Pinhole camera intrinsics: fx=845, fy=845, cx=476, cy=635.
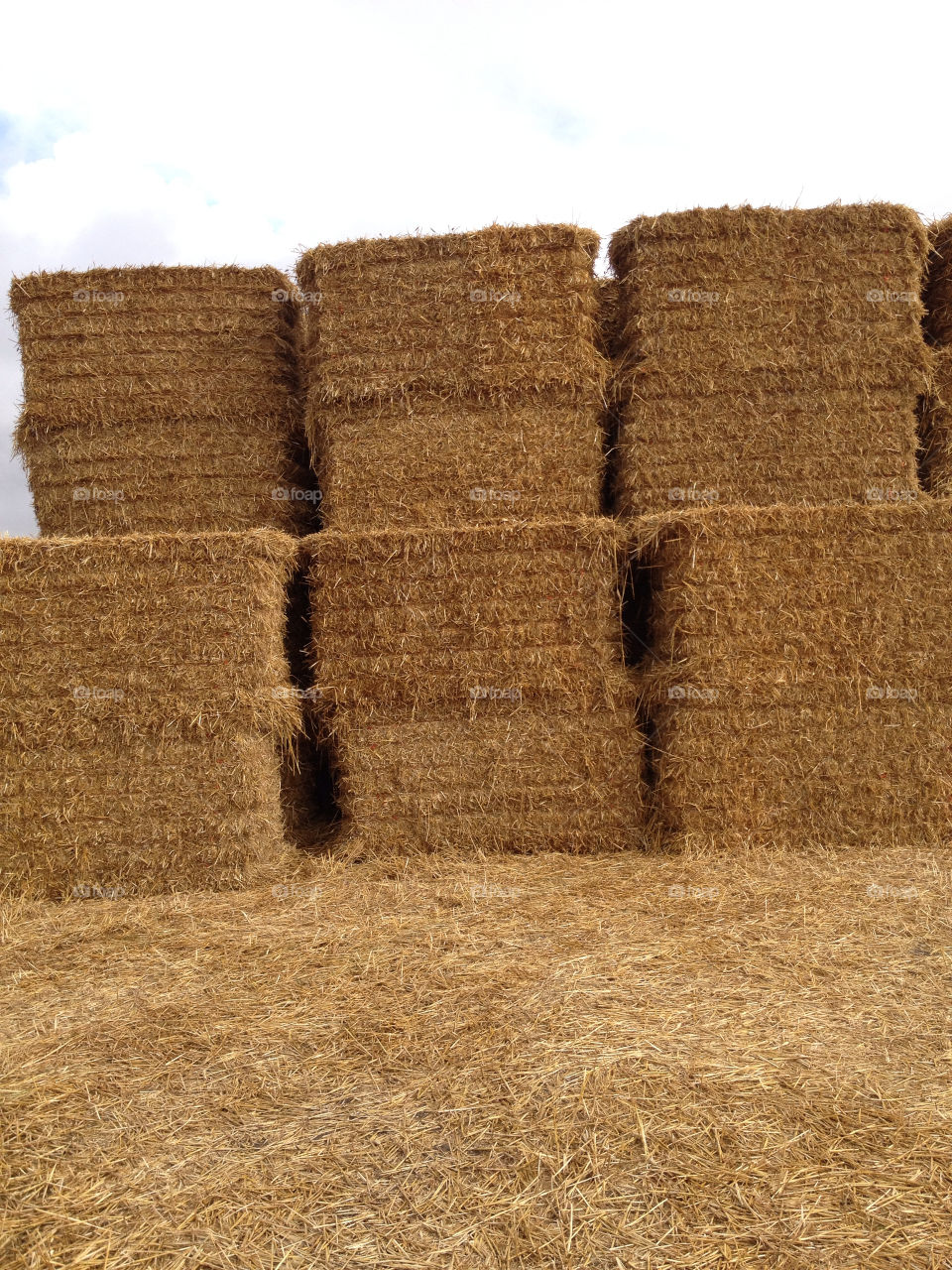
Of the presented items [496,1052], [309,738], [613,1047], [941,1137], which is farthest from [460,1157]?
[309,738]

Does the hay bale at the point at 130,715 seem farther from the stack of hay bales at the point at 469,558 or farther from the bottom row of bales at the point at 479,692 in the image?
the stack of hay bales at the point at 469,558

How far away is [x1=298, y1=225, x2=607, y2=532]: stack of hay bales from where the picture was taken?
5457 millimetres

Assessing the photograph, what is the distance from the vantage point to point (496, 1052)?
293 centimetres

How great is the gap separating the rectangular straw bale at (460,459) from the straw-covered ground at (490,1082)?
2.44m

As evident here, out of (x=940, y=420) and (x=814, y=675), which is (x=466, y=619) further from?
(x=940, y=420)

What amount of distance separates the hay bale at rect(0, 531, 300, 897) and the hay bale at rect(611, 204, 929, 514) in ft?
9.97

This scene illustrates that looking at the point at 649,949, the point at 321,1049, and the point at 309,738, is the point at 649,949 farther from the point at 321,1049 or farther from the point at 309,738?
the point at 309,738

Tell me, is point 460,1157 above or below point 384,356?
below

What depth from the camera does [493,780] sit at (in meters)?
5.27

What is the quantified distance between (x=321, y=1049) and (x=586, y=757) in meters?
2.67

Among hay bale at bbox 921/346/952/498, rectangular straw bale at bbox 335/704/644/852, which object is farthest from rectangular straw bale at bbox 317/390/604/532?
hay bale at bbox 921/346/952/498

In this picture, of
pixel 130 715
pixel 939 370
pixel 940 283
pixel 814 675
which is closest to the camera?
pixel 130 715

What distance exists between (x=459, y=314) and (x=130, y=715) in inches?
128

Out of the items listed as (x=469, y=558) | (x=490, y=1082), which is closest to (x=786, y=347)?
(x=469, y=558)
